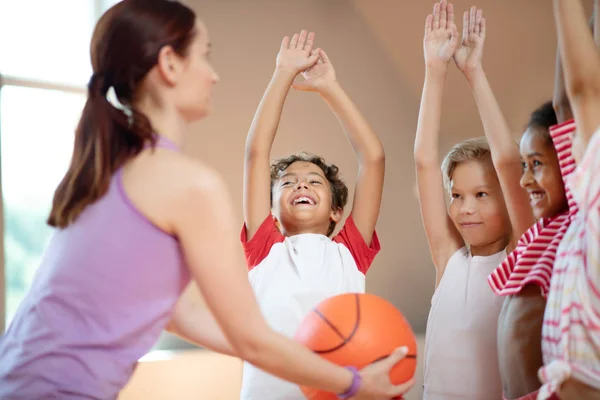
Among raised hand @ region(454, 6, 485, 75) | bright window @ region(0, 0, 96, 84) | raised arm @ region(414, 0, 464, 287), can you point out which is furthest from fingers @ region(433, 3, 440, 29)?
bright window @ region(0, 0, 96, 84)

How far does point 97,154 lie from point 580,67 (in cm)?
100

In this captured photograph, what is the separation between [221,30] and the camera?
3352mm

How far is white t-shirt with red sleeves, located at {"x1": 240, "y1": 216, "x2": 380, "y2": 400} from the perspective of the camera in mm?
1869

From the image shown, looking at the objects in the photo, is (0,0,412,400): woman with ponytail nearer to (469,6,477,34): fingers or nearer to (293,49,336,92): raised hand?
(293,49,336,92): raised hand

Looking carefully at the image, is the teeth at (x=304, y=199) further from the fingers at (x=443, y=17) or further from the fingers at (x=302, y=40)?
the fingers at (x=443, y=17)

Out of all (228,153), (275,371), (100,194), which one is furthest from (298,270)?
(228,153)

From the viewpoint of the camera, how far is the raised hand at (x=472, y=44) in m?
1.89

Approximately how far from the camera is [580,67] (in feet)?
4.35

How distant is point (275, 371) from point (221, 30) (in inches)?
98.2

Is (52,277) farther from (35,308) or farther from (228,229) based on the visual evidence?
(228,229)

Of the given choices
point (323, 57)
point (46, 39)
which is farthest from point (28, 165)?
point (323, 57)

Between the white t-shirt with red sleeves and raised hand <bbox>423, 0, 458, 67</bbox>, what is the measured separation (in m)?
0.59

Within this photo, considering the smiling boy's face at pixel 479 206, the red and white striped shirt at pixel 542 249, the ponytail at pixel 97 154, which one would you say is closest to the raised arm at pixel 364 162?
the smiling boy's face at pixel 479 206

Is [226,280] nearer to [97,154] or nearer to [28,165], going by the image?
[97,154]
